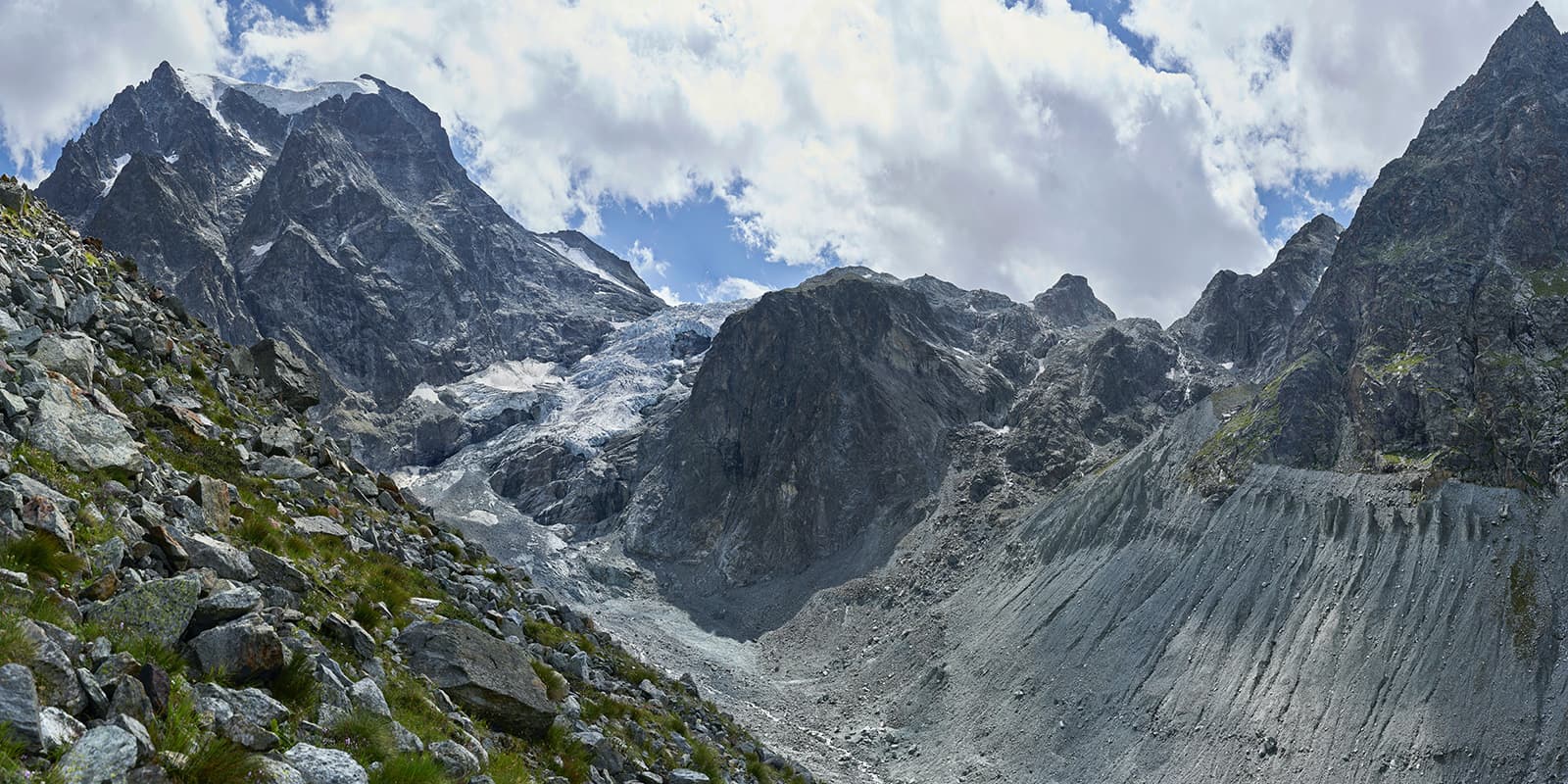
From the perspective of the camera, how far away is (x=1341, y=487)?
9619 cm

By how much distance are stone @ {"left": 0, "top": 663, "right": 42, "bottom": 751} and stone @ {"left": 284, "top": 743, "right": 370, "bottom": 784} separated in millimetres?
1995

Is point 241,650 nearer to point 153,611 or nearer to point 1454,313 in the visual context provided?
point 153,611

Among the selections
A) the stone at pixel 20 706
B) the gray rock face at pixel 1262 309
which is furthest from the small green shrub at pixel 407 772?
the gray rock face at pixel 1262 309

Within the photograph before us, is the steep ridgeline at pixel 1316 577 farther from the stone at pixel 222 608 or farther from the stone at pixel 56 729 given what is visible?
the stone at pixel 56 729

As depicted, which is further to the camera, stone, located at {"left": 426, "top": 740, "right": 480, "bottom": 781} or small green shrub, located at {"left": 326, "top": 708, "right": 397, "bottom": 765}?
stone, located at {"left": 426, "top": 740, "right": 480, "bottom": 781}

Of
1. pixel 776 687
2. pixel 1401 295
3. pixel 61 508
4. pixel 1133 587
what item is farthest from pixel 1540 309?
pixel 61 508

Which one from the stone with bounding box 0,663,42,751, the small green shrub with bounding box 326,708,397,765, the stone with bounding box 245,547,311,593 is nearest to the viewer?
the stone with bounding box 0,663,42,751

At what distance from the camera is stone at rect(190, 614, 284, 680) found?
8.70 m

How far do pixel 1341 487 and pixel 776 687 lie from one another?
67924 millimetres

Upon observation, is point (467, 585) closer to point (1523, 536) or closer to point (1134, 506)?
point (1523, 536)

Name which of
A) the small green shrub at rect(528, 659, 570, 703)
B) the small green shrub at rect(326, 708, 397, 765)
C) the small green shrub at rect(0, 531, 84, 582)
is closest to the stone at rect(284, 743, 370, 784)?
the small green shrub at rect(326, 708, 397, 765)

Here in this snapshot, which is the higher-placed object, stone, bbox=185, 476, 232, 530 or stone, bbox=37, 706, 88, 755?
stone, bbox=185, 476, 232, 530

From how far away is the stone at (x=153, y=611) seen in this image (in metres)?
8.37

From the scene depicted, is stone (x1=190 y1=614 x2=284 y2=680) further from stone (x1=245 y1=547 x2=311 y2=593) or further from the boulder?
the boulder
